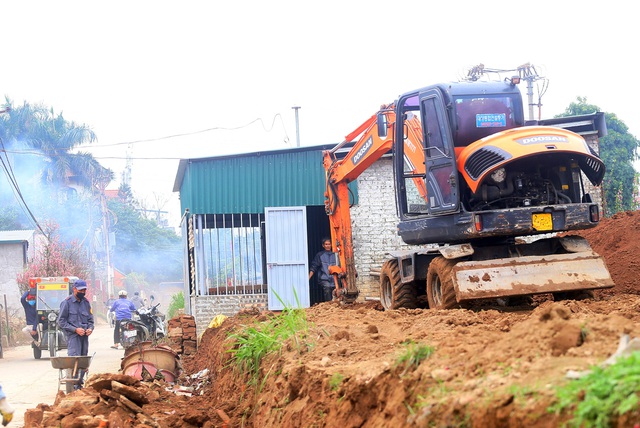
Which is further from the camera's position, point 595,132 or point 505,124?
point 595,132

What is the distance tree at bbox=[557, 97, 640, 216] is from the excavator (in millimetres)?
19667

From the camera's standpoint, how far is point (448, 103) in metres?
10.8

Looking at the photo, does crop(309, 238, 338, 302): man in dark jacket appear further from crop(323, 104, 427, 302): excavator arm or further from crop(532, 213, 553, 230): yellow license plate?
crop(532, 213, 553, 230): yellow license plate

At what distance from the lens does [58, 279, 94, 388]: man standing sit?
14.0 m

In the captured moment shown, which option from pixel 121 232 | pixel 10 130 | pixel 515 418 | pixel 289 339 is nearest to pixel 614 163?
pixel 289 339

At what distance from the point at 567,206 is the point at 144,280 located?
5757 centimetres

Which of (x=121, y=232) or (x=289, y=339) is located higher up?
(x=121, y=232)

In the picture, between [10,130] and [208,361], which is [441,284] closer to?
[208,361]

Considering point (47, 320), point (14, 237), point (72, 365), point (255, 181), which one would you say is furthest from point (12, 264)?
point (72, 365)

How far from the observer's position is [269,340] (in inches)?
350

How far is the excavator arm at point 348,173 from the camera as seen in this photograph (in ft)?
44.0

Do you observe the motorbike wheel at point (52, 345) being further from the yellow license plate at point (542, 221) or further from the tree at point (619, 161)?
the tree at point (619, 161)

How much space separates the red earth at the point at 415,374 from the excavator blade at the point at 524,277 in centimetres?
33

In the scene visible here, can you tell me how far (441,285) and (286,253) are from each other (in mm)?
9356
